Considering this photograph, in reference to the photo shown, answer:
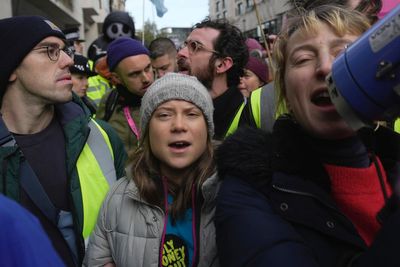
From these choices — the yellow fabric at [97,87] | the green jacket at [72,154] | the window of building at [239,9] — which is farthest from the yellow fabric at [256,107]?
the window of building at [239,9]

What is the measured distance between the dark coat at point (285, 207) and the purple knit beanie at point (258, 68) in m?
2.77

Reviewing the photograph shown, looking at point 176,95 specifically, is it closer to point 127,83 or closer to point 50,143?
point 50,143

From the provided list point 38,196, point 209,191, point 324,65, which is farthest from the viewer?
point 38,196

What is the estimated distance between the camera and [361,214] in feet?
3.53

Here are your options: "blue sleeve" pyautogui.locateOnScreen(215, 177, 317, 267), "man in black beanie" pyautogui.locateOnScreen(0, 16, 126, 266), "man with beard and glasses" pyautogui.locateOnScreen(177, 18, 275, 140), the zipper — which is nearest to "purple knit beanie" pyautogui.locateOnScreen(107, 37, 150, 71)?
"man with beard and glasses" pyautogui.locateOnScreen(177, 18, 275, 140)

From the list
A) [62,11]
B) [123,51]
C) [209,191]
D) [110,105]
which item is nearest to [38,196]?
[209,191]

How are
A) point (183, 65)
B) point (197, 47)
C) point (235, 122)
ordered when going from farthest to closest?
point (183, 65) < point (197, 47) < point (235, 122)

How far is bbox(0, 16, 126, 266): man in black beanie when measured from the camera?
190 cm

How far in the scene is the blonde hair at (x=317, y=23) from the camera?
3.85 feet

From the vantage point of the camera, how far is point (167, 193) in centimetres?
179

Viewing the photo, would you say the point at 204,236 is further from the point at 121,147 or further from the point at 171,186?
the point at 121,147

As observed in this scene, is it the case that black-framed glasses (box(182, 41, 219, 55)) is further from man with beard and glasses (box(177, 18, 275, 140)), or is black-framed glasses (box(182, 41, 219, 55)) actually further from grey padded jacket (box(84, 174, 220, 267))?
grey padded jacket (box(84, 174, 220, 267))

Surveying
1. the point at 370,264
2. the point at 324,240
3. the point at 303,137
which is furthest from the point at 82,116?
the point at 370,264

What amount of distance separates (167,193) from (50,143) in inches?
28.3
